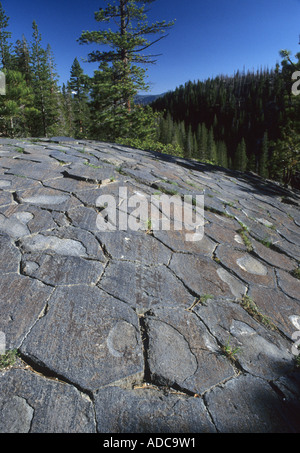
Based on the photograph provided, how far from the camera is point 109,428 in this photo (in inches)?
44.6

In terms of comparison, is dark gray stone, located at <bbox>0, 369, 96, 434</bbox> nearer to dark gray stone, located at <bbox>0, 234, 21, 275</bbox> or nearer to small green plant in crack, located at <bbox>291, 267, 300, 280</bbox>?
dark gray stone, located at <bbox>0, 234, 21, 275</bbox>

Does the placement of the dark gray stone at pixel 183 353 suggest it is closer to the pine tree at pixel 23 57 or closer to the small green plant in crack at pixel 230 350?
the small green plant in crack at pixel 230 350

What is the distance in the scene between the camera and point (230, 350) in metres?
1.64

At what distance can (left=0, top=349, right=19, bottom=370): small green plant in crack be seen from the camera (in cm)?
127

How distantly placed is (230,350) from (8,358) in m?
1.35

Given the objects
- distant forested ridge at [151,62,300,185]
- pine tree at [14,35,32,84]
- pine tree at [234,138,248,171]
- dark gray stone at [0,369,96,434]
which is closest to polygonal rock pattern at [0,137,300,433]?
dark gray stone at [0,369,96,434]

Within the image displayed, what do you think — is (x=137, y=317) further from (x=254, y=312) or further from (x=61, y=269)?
(x=254, y=312)

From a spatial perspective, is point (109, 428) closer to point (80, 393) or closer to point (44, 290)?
point (80, 393)

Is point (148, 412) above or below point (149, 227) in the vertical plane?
below

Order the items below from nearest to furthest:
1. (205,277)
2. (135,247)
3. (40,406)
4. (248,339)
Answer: (40,406)
(248,339)
(205,277)
(135,247)

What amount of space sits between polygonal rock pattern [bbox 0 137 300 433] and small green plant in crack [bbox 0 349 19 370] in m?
0.04

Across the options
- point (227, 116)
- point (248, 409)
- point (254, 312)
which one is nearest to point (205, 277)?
point (254, 312)

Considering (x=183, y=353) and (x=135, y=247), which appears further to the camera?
(x=135, y=247)
